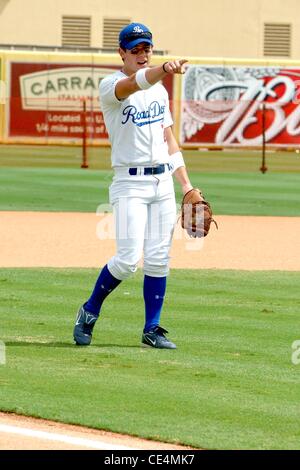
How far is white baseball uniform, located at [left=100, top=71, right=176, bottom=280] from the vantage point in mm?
9078

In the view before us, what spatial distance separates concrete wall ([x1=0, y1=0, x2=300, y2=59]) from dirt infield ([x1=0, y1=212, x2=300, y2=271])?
29898 mm

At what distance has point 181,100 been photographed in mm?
40375

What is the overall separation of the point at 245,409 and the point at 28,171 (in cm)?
2340

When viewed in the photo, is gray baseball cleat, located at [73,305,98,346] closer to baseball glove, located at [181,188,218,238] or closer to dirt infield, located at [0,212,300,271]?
baseball glove, located at [181,188,218,238]

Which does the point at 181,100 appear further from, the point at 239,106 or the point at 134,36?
the point at 134,36

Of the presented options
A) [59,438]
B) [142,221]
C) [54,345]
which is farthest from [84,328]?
[59,438]

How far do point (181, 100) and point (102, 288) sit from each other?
1237 inches

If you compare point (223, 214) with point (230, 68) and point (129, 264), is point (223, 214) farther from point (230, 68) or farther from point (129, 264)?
point (230, 68)

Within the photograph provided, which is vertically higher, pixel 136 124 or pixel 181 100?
pixel 181 100

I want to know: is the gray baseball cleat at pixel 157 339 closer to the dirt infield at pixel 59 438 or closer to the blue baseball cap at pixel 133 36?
the blue baseball cap at pixel 133 36

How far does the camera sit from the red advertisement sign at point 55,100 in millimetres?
39031

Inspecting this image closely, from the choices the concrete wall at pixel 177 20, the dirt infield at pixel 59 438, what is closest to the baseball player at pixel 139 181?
the dirt infield at pixel 59 438

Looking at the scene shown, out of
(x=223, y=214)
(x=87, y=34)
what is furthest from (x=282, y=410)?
(x=87, y=34)

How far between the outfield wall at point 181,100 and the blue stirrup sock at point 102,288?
2960 centimetres
